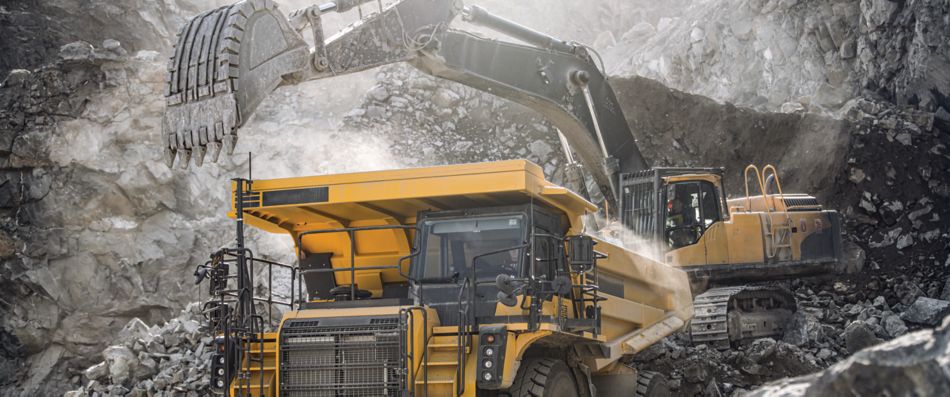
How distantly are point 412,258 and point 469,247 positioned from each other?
52cm

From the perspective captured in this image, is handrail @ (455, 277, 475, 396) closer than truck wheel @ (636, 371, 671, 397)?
Yes

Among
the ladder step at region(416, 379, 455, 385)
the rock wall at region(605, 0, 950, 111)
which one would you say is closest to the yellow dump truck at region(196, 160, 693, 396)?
the ladder step at region(416, 379, 455, 385)

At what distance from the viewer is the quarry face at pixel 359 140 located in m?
19.1

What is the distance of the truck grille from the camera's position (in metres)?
7.40

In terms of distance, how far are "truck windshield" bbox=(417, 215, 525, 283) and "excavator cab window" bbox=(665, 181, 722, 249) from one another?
652 cm

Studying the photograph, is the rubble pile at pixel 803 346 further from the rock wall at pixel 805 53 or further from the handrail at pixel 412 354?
the rock wall at pixel 805 53

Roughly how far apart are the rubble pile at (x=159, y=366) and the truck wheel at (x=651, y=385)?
5.07m

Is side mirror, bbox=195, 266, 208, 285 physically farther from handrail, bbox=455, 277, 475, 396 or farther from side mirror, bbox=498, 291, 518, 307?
side mirror, bbox=498, 291, 518, 307

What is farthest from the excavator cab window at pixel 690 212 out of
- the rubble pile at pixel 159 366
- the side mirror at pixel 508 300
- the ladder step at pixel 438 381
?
the ladder step at pixel 438 381

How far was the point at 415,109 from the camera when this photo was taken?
75.7 feet

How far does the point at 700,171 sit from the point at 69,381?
1389 cm

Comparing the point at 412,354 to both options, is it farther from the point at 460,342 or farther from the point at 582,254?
the point at 582,254

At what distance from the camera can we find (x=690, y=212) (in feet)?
46.9

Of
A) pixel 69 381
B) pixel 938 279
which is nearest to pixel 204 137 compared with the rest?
pixel 938 279
